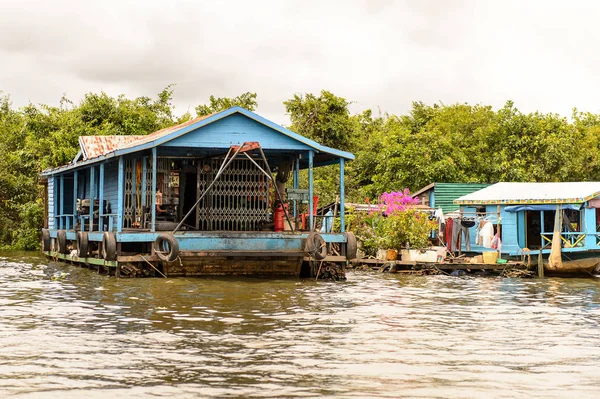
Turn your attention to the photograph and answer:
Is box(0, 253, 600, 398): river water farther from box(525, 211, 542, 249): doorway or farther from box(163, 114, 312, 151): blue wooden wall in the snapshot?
box(525, 211, 542, 249): doorway

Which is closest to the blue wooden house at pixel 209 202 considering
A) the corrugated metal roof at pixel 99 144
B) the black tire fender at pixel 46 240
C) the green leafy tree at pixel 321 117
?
the corrugated metal roof at pixel 99 144

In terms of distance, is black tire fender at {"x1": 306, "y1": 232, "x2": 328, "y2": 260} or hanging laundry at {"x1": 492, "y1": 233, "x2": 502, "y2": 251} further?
hanging laundry at {"x1": 492, "y1": 233, "x2": 502, "y2": 251}

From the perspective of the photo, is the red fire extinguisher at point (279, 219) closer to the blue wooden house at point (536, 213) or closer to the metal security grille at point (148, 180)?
the metal security grille at point (148, 180)

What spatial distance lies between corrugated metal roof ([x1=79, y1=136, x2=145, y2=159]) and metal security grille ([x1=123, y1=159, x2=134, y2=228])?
4.86 m

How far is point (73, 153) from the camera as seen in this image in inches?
1366

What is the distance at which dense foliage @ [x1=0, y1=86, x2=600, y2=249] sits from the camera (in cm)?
3622

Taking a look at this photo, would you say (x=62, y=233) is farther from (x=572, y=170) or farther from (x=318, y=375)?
(x=572, y=170)

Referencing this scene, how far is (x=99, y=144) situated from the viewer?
2666 cm

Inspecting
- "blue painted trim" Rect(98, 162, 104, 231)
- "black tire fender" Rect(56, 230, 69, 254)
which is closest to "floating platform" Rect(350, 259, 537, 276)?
"blue painted trim" Rect(98, 162, 104, 231)

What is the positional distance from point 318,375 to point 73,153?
2903 centimetres

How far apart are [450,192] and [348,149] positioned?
8874mm

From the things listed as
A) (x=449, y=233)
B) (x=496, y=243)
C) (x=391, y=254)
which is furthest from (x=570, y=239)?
(x=391, y=254)

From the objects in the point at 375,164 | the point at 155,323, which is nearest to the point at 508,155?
the point at 375,164

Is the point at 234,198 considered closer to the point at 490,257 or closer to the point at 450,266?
the point at 450,266
